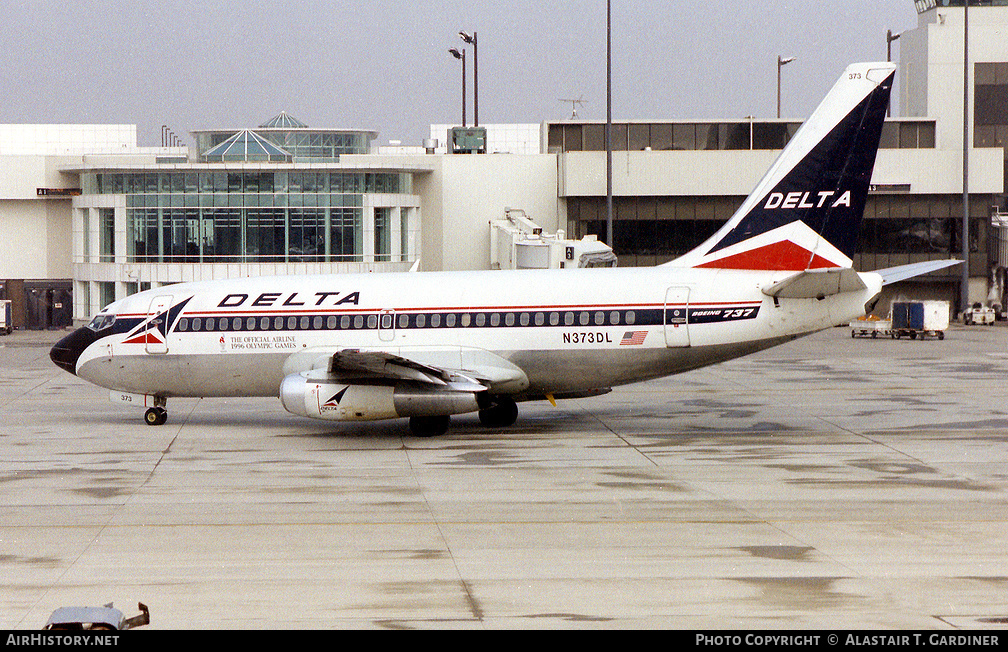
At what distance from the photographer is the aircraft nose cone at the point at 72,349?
101 feet

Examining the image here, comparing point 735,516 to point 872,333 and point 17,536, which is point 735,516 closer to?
point 17,536

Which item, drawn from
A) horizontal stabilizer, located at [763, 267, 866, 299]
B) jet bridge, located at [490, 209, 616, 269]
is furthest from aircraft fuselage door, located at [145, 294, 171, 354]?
jet bridge, located at [490, 209, 616, 269]

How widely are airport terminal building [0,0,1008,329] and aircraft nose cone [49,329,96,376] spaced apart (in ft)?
102

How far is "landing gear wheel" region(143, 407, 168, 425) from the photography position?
30.6 metres

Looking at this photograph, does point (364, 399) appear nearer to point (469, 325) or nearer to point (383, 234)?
point (469, 325)

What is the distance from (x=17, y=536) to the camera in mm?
17750

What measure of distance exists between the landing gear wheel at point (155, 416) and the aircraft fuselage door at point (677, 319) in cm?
1337

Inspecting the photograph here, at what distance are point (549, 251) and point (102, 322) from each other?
91.8 feet

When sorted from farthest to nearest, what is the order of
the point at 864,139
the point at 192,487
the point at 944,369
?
the point at 944,369
the point at 864,139
the point at 192,487

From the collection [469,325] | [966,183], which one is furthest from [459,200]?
[469,325]

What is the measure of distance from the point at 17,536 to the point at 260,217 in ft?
151

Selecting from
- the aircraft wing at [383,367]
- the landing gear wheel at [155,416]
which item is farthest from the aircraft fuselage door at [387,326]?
the landing gear wheel at [155,416]

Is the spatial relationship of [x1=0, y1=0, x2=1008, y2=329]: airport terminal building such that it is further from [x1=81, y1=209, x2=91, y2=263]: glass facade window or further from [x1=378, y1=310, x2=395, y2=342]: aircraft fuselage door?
[x1=378, y1=310, x2=395, y2=342]: aircraft fuselage door
